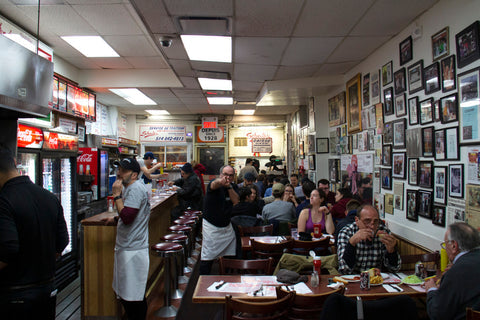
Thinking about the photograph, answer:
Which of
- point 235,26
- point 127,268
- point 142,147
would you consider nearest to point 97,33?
point 235,26

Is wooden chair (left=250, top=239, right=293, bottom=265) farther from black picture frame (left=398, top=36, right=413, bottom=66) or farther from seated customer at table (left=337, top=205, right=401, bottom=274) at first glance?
black picture frame (left=398, top=36, right=413, bottom=66)

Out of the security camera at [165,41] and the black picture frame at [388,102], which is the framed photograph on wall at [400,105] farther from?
the security camera at [165,41]

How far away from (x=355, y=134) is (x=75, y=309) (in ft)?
16.2

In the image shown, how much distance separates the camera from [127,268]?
3.17 meters

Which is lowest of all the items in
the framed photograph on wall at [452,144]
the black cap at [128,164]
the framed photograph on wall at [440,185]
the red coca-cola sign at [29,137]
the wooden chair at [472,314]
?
the wooden chair at [472,314]

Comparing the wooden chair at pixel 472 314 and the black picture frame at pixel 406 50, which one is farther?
the black picture frame at pixel 406 50

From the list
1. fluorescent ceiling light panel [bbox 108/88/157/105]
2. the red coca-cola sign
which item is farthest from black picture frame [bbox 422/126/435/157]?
fluorescent ceiling light panel [bbox 108/88/157/105]

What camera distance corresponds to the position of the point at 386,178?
4664 mm

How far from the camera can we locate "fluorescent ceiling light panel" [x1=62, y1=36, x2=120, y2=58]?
512 cm

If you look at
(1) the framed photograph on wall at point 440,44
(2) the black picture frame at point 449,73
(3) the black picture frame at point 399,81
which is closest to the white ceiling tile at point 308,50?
(3) the black picture frame at point 399,81

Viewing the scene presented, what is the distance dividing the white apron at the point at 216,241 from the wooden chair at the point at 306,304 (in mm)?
1751

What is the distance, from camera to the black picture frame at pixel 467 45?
9.39 feet

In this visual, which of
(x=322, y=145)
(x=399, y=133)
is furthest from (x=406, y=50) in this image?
(x=322, y=145)

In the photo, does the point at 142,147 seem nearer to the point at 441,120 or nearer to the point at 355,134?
the point at 355,134
